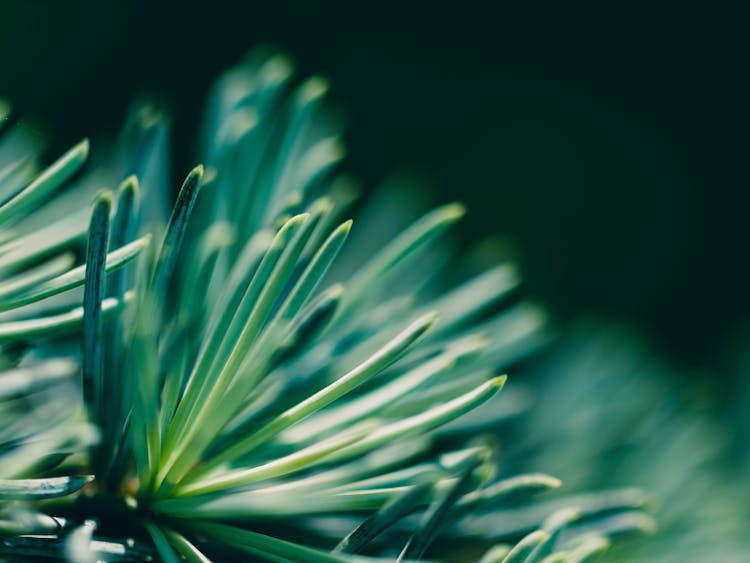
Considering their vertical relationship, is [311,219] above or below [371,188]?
below

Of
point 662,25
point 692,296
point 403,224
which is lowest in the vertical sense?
point 403,224

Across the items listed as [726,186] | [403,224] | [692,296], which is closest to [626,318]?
[692,296]

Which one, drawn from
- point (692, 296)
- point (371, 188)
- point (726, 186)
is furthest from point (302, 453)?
point (726, 186)

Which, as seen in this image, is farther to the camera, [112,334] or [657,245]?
[657,245]

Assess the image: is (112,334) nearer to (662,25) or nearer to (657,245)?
(657,245)

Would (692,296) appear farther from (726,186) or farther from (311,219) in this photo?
(311,219)

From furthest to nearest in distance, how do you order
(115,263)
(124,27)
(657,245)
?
(657,245), (124,27), (115,263)

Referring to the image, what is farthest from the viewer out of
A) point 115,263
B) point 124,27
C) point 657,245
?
point 657,245
